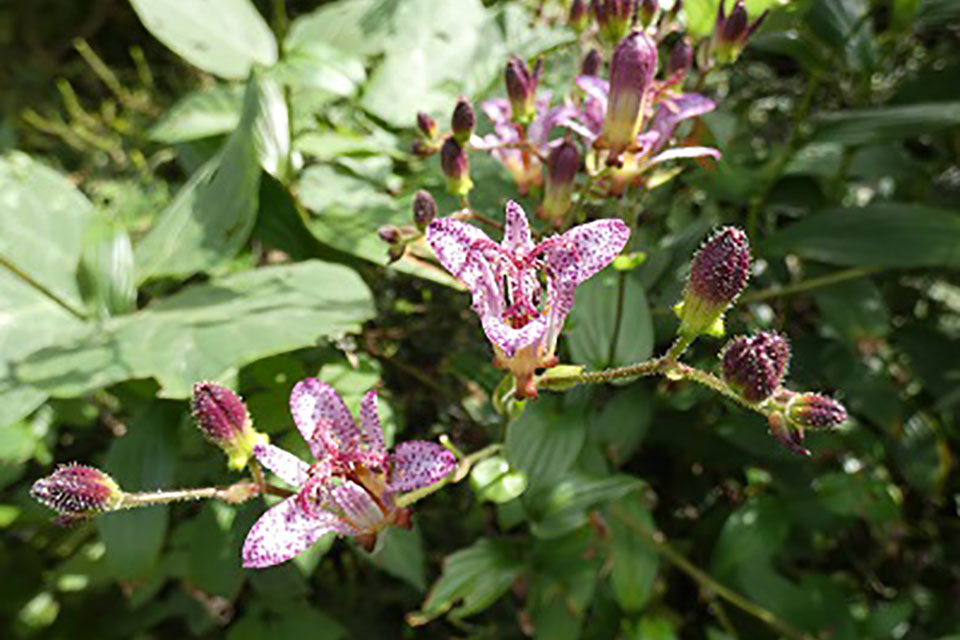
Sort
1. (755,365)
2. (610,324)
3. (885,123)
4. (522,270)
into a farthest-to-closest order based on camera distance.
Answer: (885,123) → (610,324) → (522,270) → (755,365)

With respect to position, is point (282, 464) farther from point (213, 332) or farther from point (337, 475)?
point (213, 332)

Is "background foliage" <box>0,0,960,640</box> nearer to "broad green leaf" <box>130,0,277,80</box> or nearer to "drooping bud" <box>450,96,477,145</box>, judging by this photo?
"broad green leaf" <box>130,0,277,80</box>

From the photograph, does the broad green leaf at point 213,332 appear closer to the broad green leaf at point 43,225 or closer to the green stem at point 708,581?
the broad green leaf at point 43,225

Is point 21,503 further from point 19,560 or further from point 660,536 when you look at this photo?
point 660,536

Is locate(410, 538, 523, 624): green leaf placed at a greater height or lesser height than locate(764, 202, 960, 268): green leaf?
lesser

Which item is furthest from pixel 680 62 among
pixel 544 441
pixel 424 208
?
pixel 544 441

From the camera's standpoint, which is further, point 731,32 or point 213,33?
point 213,33

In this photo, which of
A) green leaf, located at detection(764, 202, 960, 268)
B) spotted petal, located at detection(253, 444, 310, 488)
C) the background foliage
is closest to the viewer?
spotted petal, located at detection(253, 444, 310, 488)

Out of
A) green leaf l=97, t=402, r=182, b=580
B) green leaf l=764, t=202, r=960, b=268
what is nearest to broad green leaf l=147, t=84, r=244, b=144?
green leaf l=97, t=402, r=182, b=580
